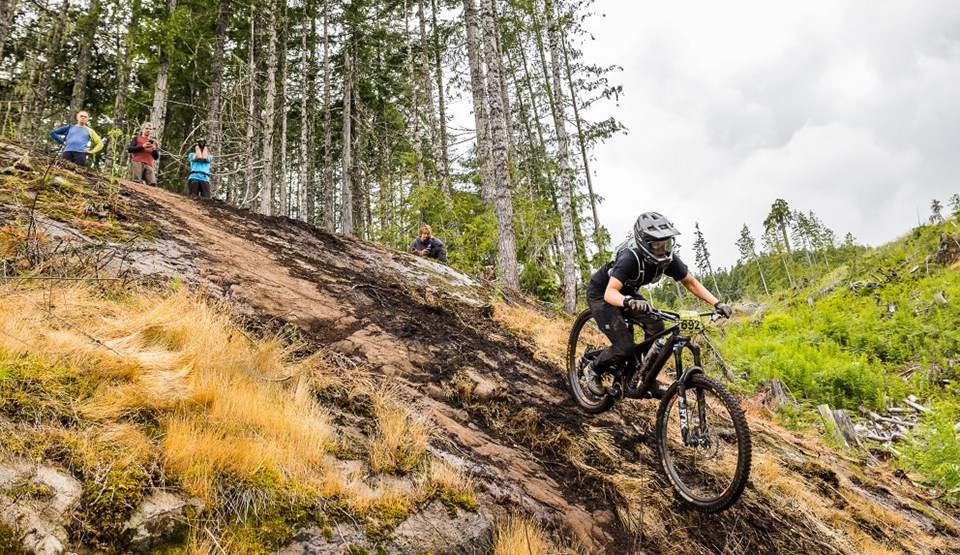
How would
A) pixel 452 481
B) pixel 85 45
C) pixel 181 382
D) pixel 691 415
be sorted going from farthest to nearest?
pixel 85 45, pixel 691 415, pixel 452 481, pixel 181 382

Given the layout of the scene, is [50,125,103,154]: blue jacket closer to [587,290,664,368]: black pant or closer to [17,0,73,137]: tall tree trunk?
[587,290,664,368]: black pant

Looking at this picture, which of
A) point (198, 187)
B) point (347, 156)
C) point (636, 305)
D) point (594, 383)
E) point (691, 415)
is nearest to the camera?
point (691, 415)

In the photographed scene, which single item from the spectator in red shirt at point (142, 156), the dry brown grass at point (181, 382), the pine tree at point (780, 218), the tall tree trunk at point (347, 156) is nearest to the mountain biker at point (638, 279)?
the dry brown grass at point (181, 382)

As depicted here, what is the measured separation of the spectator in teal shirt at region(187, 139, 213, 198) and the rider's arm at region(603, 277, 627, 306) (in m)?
10.6

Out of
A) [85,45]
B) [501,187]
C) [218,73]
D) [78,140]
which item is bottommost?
[501,187]

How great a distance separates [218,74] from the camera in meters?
19.6

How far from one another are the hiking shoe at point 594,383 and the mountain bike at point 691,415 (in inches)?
11.2

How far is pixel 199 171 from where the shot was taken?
11.7 metres

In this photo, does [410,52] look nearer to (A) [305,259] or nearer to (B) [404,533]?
(A) [305,259]

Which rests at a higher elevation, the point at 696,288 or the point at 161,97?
the point at 161,97

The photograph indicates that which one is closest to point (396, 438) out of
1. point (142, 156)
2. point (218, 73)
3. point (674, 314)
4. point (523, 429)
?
point (523, 429)

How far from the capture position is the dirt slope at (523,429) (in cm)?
396

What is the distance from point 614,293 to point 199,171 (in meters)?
10.9

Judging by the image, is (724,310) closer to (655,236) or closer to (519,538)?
(655,236)
